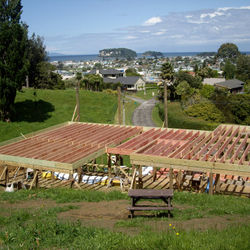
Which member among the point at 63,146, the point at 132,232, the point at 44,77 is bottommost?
the point at 132,232

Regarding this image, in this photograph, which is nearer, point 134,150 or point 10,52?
point 134,150

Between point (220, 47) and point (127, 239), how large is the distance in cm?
19102

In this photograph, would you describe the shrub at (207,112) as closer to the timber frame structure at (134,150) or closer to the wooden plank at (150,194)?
the timber frame structure at (134,150)

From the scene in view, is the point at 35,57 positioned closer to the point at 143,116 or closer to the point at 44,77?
the point at 44,77

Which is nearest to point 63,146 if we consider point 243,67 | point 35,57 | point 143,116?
point 143,116

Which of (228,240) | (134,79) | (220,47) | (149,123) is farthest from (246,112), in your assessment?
(220,47)

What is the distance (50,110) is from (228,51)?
164275 mm

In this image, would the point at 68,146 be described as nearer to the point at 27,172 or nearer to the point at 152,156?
the point at 27,172

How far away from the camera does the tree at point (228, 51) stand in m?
177

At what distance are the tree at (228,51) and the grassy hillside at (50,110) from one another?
15109cm

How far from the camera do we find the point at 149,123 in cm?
3838

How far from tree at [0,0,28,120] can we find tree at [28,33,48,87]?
21601 millimetres

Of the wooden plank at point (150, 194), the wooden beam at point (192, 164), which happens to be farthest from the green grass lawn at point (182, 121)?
the wooden plank at point (150, 194)

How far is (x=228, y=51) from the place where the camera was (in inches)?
7077
